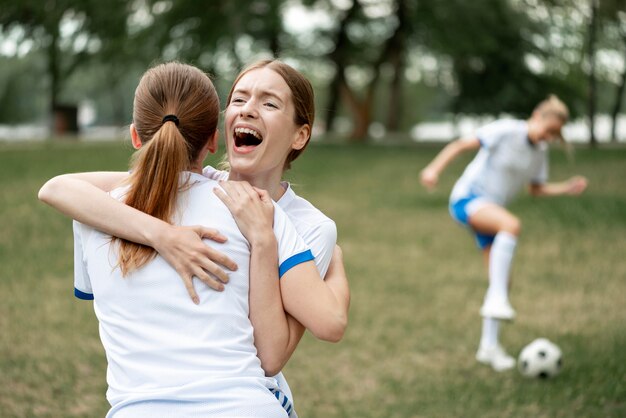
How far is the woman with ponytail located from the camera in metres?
1.96

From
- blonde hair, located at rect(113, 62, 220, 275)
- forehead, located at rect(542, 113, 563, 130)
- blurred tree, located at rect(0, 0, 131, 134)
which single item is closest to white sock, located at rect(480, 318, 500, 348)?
forehead, located at rect(542, 113, 563, 130)

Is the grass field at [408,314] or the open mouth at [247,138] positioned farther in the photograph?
the grass field at [408,314]

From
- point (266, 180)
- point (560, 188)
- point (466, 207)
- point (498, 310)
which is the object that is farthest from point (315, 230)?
point (560, 188)

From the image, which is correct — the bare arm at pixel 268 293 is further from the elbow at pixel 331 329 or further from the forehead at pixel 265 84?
the forehead at pixel 265 84

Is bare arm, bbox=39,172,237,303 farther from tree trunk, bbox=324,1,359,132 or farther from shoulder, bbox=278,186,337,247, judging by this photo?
tree trunk, bbox=324,1,359,132

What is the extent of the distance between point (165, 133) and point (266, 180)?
47cm

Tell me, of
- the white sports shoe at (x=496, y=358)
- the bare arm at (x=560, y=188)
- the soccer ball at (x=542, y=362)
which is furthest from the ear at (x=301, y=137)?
the bare arm at (x=560, y=188)

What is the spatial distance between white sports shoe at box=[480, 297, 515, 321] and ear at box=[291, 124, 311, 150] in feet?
12.7

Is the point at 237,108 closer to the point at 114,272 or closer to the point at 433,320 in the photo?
the point at 114,272

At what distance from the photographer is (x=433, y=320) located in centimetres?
780

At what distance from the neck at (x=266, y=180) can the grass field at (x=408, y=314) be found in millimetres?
235

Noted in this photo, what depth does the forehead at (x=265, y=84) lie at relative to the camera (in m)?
2.37

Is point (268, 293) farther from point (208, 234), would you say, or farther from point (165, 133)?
point (165, 133)

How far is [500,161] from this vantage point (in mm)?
6723
